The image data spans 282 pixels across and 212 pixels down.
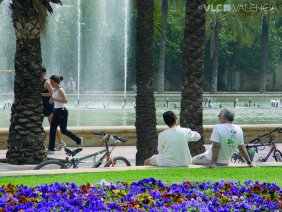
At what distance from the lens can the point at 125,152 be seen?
683 inches

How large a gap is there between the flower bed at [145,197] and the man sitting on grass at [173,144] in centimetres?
225

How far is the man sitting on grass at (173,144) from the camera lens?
447 inches

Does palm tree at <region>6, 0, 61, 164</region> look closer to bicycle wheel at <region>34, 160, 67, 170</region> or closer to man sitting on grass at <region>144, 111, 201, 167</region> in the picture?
bicycle wheel at <region>34, 160, 67, 170</region>

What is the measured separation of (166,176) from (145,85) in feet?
14.7

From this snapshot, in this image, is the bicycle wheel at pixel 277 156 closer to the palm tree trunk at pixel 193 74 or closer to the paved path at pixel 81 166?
the paved path at pixel 81 166

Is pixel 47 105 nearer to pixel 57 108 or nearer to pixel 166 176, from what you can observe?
pixel 57 108

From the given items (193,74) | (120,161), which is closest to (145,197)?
(120,161)

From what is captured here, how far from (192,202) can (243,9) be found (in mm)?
24632

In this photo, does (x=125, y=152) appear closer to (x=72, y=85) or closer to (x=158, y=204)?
(x=158, y=204)

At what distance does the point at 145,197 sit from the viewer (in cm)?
803

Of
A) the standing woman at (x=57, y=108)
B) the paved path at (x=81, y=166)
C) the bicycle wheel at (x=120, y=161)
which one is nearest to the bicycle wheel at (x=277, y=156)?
the paved path at (x=81, y=166)

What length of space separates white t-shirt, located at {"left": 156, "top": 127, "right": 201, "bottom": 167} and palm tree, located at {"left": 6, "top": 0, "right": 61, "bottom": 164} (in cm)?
380

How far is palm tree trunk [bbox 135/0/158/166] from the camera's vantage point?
14820 millimetres

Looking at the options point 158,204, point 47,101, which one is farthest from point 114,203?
point 47,101
